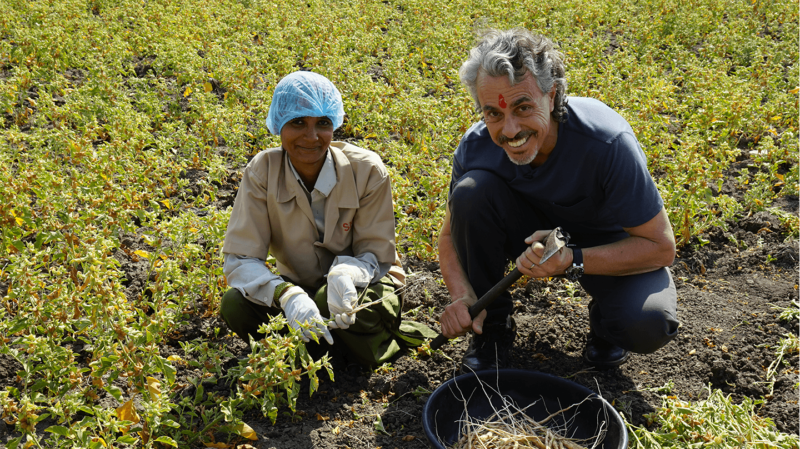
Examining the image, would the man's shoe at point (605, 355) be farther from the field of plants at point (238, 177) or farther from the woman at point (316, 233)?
the woman at point (316, 233)

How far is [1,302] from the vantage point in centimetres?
263

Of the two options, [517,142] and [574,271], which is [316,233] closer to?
[517,142]

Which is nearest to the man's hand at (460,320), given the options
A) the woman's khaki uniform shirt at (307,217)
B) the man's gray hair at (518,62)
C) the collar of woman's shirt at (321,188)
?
the woman's khaki uniform shirt at (307,217)

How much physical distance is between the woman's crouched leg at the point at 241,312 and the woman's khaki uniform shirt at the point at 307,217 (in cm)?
18

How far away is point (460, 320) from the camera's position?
232cm

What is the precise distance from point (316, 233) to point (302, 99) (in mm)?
Result: 545

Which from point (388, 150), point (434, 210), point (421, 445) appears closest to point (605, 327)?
point (421, 445)

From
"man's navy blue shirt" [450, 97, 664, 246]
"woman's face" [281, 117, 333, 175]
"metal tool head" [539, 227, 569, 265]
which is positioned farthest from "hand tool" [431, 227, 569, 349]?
"woman's face" [281, 117, 333, 175]

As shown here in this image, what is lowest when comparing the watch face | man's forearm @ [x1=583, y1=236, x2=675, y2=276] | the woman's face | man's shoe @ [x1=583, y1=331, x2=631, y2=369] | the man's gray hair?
man's shoe @ [x1=583, y1=331, x2=631, y2=369]

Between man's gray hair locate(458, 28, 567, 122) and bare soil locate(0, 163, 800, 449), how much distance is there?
3.39ft

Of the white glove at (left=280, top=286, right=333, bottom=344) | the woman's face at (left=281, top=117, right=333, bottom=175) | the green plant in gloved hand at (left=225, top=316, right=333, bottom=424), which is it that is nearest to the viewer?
the green plant in gloved hand at (left=225, top=316, right=333, bottom=424)

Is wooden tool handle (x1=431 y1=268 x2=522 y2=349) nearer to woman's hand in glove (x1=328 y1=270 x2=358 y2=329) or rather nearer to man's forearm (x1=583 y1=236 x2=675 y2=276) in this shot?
man's forearm (x1=583 y1=236 x2=675 y2=276)

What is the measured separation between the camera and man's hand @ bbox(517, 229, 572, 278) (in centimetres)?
205

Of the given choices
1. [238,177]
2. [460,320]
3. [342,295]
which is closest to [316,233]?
[342,295]
